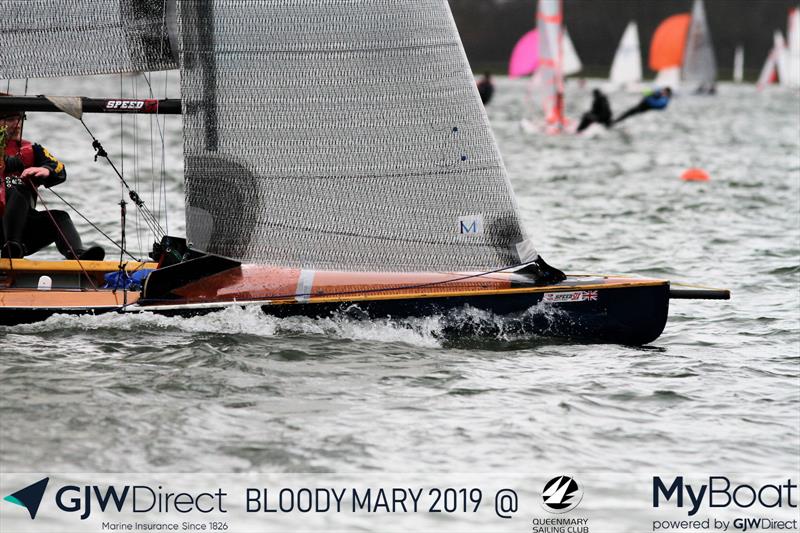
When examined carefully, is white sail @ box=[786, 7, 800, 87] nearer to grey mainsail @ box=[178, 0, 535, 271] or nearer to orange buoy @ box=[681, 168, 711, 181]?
orange buoy @ box=[681, 168, 711, 181]

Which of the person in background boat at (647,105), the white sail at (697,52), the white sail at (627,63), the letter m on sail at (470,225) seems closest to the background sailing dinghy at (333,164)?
the letter m on sail at (470,225)

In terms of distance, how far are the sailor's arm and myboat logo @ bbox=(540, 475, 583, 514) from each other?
4.66 metres

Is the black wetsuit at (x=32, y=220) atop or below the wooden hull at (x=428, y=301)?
atop

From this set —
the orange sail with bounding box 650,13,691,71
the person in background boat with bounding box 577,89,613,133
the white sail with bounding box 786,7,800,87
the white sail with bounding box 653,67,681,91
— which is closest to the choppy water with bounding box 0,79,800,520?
the person in background boat with bounding box 577,89,613,133

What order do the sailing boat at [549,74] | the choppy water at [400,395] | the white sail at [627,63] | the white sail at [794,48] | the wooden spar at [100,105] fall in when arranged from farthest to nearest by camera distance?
the white sail at [794,48], the white sail at [627,63], the sailing boat at [549,74], the wooden spar at [100,105], the choppy water at [400,395]

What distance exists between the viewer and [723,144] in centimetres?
3172

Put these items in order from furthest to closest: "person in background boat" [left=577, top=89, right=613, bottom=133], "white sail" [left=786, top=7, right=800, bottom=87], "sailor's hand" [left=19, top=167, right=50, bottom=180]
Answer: "white sail" [left=786, top=7, right=800, bottom=87], "person in background boat" [left=577, top=89, right=613, bottom=133], "sailor's hand" [left=19, top=167, right=50, bottom=180]

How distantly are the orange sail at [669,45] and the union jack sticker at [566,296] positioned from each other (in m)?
42.1

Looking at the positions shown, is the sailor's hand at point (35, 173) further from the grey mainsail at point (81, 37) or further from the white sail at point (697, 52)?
the white sail at point (697, 52)

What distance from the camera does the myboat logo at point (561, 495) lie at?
6.29 meters

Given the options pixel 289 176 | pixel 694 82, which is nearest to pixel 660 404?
pixel 289 176

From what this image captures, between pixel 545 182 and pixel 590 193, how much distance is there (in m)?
1.78

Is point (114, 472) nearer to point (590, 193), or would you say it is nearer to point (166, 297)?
point (166, 297)

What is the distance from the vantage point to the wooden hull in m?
8.70
